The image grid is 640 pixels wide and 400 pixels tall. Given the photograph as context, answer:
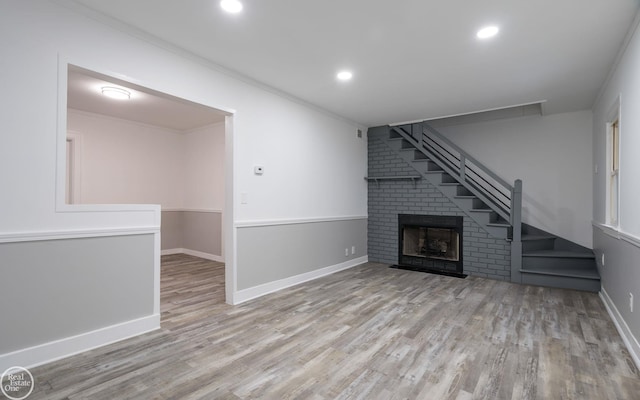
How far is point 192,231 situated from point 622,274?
6769mm

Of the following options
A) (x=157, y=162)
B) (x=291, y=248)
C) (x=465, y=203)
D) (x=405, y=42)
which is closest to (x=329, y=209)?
(x=291, y=248)

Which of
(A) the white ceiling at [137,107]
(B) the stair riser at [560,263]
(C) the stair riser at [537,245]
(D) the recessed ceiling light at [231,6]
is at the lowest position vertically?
(B) the stair riser at [560,263]

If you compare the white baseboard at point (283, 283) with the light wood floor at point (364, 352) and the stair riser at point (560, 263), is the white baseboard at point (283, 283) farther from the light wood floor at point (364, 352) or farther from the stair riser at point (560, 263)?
the stair riser at point (560, 263)

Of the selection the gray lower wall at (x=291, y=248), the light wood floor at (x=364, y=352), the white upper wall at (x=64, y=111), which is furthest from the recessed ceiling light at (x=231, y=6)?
the light wood floor at (x=364, y=352)

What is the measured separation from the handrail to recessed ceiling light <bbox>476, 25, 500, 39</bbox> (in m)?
2.67

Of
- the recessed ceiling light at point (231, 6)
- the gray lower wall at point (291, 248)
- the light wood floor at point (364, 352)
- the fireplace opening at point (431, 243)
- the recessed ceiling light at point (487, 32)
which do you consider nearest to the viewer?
the light wood floor at point (364, 352)

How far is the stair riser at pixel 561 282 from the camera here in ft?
13.2

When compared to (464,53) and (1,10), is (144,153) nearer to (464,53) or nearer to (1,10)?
(1,10)

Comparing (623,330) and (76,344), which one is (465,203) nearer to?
(623,330)

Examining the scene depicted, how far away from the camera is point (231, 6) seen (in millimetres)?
2307

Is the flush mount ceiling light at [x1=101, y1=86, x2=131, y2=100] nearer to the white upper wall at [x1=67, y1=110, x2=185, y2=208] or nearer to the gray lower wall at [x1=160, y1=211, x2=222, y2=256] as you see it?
the white upper wall at [x1=67, y1=110, x2=185, y2=208]

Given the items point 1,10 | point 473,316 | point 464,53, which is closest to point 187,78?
point 1,10

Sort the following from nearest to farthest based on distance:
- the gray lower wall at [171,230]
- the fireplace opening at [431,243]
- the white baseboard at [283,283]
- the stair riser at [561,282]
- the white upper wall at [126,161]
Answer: the white baseboard at [283,283] → the stair riser at [561,282] → the fireplace opening at [431,243] → the white upper wall at [126,161] → the gray lower wall at [171,230]

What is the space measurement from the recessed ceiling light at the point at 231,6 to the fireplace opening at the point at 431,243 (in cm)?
429
